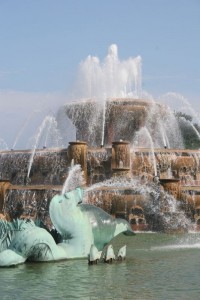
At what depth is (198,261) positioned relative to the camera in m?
11.5

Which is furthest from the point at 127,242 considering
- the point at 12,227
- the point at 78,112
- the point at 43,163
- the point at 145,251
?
the point at 78,112

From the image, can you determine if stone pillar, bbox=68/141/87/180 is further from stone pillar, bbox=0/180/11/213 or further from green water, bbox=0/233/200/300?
green water, bbox=0/233/200/300

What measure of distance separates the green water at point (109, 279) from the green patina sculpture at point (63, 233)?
0.21 meters

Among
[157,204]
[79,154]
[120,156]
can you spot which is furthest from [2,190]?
[157,204]

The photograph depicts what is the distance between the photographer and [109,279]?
899 cm

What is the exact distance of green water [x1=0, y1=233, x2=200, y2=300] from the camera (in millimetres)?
7852

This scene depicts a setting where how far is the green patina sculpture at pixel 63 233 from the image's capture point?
404 inches

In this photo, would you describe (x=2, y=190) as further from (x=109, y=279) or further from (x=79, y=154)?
(x=109, y=279)

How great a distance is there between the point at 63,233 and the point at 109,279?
7.19 feet

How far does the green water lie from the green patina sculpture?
A: 210mm

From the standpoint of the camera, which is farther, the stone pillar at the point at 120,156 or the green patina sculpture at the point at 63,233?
the stone pillar at the point at 120,156

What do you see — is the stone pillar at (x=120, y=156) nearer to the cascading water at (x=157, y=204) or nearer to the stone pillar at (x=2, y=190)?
the cascading water at (x=157, y=204)

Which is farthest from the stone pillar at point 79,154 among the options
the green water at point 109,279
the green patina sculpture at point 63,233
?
the green patina sculpture at point 63,233

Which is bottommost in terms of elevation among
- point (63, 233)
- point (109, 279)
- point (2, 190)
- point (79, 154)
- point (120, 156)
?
point (109, 279)
